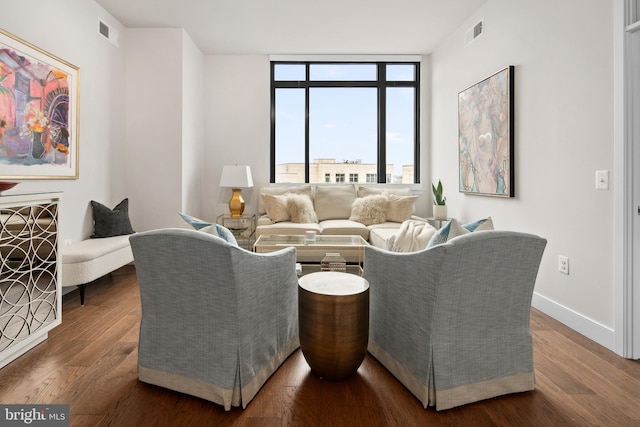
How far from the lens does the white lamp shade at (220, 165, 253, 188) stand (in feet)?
14.7

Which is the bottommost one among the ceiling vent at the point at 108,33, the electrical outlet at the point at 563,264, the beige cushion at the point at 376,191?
the electrical outlet at the point at 563,264

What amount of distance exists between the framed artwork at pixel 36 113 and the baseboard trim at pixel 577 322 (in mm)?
4012

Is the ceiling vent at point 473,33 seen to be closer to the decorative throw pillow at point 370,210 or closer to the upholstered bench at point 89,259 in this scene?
the decorative throw pillow at point 370,210

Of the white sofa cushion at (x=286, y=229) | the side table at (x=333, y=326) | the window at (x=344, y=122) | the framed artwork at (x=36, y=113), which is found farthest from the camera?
the window at (x=344, y=122)

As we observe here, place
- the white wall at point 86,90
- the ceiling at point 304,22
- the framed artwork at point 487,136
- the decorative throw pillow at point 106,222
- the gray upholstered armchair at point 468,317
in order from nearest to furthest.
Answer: the gray upholstered armchair at point 468,317, the white wall at point 86,90, the framed artwork at point 487,136, the decorative throw pillow at point 106,222, the ceiling at point 304,22

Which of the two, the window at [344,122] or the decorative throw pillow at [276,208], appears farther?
the window at [344,122]

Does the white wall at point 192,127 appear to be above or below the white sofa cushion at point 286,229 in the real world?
above

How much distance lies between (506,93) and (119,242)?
3711 millimetres

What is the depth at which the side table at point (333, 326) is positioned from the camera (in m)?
1.64

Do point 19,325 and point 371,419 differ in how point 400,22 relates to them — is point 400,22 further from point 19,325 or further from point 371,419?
point 19,325

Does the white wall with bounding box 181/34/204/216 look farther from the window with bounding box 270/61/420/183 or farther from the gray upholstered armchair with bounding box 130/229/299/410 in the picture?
the gray upholstered armchair with bounding box 130/229/299/410

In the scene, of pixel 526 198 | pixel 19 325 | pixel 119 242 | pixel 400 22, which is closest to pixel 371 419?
pixel 19 325

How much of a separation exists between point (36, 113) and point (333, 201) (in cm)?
314

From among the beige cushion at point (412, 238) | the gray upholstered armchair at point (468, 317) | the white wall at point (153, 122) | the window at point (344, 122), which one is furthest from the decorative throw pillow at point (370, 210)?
the gray upholstered armchair at point (468, 317)
